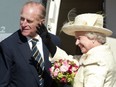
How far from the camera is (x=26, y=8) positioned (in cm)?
419

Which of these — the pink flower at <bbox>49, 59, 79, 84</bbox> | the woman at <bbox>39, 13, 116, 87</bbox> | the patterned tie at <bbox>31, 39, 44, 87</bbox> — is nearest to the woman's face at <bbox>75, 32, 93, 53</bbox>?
the woman at <bbox>39, 13, 116, 87</bbox>

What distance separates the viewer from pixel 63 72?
13.9 ft

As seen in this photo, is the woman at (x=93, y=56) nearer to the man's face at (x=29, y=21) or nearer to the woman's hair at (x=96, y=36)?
the woman's hair at (x=96, y=36)

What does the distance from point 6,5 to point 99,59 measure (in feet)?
10.8

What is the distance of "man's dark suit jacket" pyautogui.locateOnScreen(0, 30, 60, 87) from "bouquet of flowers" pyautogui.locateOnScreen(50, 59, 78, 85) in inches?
7.3

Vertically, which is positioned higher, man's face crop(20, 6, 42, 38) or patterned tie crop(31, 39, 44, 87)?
man's face crop(20, 6, 42, 38)

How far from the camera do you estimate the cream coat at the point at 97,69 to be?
12.5 feet

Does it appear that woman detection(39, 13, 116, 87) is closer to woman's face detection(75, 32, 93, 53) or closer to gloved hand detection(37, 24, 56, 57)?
woman's face detection(75, 32, 93, 53)

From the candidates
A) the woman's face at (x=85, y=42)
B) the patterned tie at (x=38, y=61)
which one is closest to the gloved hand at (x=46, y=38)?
the patterned tie at (x=38, y=61)

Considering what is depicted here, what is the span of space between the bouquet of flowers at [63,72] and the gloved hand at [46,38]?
0.71 ft

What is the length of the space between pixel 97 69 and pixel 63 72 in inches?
19.5

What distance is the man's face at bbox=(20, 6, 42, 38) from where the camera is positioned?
4160 mm

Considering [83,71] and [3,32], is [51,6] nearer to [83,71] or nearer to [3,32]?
[3,32]

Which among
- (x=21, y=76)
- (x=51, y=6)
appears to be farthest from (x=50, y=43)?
(x=51, y=6)
